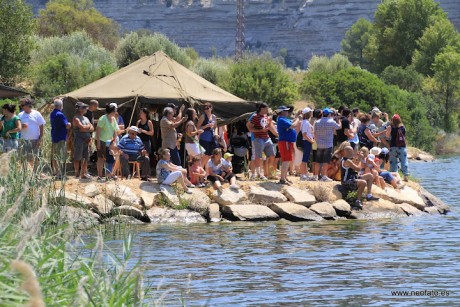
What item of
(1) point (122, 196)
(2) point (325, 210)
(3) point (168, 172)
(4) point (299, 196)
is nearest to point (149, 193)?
(3) point (168, 172)

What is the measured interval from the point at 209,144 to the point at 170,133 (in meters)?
1.12

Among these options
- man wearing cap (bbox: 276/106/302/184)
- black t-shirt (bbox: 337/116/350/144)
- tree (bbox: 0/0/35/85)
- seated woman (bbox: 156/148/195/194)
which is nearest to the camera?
seated woman (bbox: 156/148/195/194)

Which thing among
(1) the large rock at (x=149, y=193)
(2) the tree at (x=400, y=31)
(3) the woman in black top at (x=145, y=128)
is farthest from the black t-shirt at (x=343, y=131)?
(2) the tree at (x=400, y=31)

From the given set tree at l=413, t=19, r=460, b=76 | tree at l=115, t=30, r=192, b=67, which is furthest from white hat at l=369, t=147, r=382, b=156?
tree at l=413, t=19, r=460, b=76

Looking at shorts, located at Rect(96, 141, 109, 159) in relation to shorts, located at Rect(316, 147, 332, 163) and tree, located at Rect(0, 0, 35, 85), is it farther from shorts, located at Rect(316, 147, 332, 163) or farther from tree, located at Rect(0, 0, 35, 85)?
tree, located at Rect(0, 0, 35, 85)

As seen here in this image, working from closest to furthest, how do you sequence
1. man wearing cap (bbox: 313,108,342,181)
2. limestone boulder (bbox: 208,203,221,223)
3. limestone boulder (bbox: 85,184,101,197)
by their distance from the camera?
limestone boulder (bbox: 85,184,101,197), limestone boulder (bbox: 208,203,221,223), man wearing cap (bbox: 313,108,342,181)

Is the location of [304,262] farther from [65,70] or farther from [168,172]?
[65,70]

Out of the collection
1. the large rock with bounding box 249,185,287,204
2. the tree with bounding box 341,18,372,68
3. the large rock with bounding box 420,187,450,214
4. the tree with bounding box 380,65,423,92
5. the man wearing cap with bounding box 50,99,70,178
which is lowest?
the tree with bounding box 341,18,372,68

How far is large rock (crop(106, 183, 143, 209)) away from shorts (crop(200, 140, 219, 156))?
226cm

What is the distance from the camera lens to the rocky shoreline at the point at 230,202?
18719 millimetres

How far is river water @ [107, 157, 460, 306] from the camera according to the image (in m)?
12.1

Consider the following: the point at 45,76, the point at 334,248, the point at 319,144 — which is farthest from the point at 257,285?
the point at 45,76

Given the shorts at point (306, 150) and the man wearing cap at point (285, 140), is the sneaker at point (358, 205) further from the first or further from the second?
the shorts at point (306, 150)

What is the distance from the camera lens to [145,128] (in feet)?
67.8
